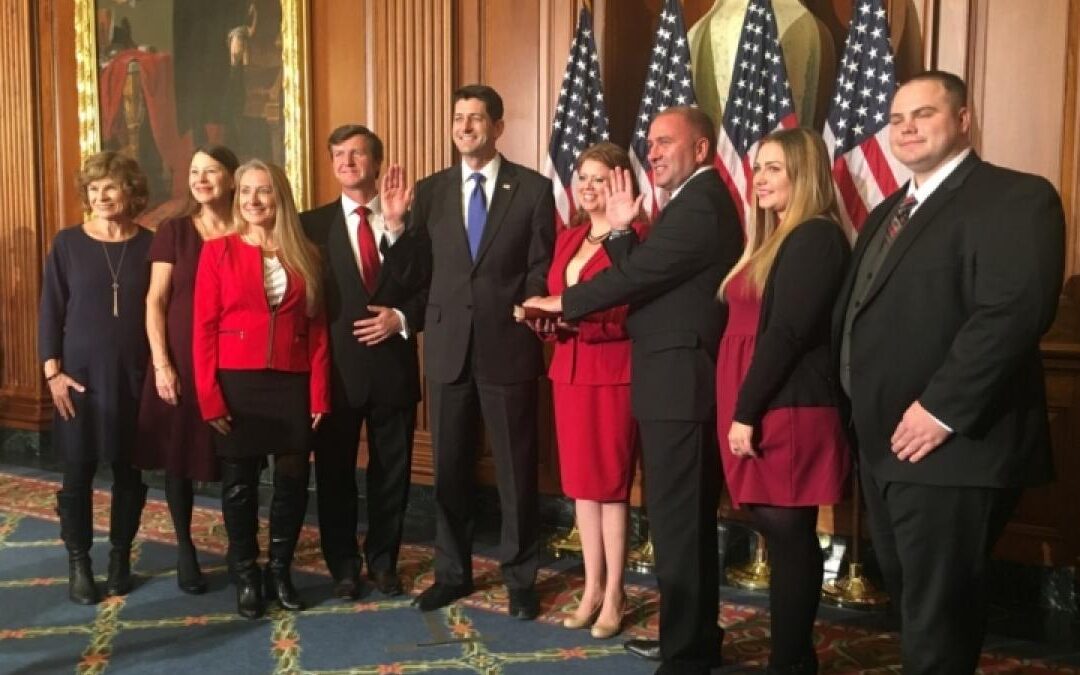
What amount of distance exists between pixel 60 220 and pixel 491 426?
4.79 metres

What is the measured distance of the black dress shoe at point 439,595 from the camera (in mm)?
3748

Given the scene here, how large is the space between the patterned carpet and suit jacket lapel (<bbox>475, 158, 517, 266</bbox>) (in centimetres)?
135

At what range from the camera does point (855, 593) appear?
3938mm

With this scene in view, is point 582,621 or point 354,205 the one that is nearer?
point 582,621

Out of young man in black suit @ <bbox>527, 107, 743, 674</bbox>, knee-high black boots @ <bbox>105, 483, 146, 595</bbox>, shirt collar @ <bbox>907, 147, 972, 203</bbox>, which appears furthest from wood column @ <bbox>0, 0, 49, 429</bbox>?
shirt collar @ <bbox>907, 147, 972, 203</bbox>

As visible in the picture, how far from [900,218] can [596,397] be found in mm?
1306

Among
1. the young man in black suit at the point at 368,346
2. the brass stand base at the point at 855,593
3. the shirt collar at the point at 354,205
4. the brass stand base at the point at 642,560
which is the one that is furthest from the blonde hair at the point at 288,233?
the brass stand base at the point at 855,593

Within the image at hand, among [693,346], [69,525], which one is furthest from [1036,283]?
[69,525]

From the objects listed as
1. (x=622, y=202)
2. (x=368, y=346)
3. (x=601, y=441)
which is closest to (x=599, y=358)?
(x=601, y=441)

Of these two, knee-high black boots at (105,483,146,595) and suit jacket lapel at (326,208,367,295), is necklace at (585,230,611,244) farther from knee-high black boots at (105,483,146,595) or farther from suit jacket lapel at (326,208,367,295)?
knee-high black boots at (105,483,146,595)

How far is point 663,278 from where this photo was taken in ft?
9.68

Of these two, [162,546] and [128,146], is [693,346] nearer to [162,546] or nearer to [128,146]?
[162,546]

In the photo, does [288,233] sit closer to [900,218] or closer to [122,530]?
[122,530]

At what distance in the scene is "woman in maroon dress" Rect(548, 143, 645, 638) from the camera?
11.1 feet
